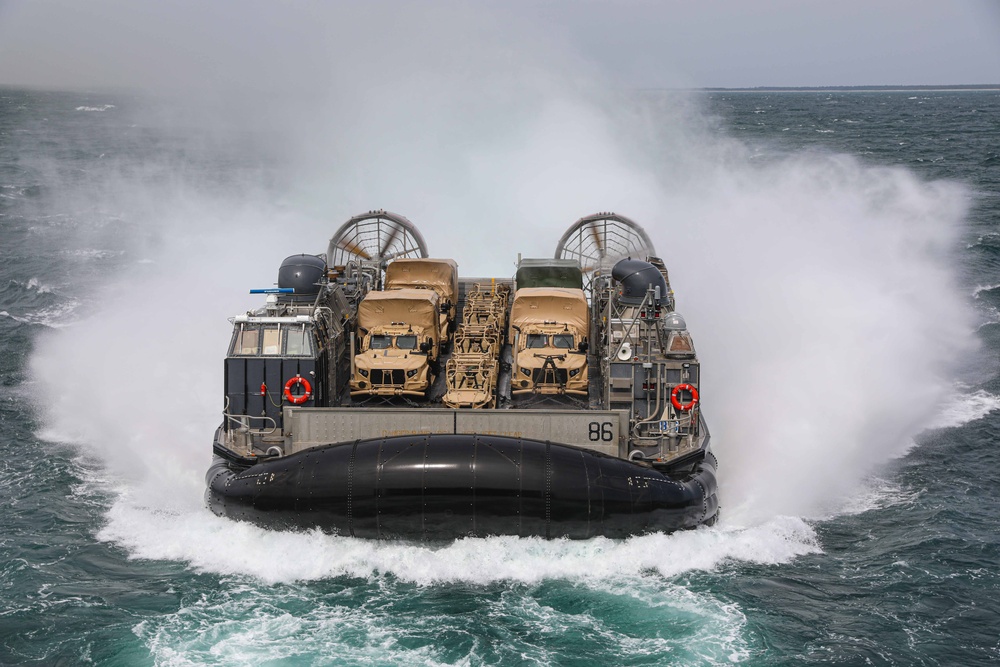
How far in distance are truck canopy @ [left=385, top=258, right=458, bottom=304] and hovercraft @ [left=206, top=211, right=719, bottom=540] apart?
0.11 feet

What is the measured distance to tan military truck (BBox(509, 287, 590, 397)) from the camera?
16891 millimetres

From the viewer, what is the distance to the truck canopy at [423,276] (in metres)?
20.6

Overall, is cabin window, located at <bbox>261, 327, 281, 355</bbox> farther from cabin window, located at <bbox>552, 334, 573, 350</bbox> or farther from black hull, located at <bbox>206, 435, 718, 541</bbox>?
cabin window, located at <bbox>552, 334, 573, 350</bbox>

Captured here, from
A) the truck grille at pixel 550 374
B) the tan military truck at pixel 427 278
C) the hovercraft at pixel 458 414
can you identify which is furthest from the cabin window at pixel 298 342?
the tan military truck at pixel 427 278

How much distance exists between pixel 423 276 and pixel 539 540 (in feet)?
26.0

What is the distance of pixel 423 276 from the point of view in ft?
68.2

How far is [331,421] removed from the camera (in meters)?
15.3

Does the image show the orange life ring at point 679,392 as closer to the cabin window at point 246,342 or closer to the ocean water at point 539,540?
the ocean water at point 539,540

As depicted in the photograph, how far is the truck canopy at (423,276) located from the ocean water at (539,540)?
15.1ft

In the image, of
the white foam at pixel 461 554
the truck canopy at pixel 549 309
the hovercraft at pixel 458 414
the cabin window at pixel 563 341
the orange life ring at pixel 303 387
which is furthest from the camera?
the truck canopy at pixel 549 309

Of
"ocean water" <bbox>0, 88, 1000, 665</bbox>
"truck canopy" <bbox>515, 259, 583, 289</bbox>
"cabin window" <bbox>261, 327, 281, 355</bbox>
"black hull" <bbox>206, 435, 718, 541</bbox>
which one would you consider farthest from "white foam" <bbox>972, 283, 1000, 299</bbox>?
"cabin window" <bbox>261, 327, 281, 355</bbox>

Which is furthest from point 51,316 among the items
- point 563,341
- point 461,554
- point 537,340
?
point 461,554

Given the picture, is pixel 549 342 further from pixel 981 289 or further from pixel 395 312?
pixel 981 289

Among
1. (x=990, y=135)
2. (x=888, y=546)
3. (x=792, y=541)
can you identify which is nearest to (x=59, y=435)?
(x=792, y=541)
